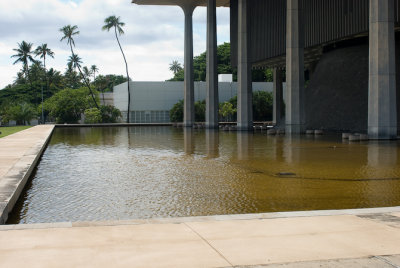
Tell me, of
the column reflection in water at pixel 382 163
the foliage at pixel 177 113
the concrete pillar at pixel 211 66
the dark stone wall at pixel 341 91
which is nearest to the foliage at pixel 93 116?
the foliage at pixel 177 113

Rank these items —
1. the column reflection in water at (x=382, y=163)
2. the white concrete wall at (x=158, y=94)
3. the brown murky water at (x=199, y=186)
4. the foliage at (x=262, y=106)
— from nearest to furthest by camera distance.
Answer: the brown murky water at (x=199, y=186) < the column reflection in water at (x=382, y=163) < the foliage at (x=262, y=106) < the white concrete wall at (x=158, y=94)

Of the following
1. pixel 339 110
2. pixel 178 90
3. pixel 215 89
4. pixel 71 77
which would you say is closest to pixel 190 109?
pixel 215 89

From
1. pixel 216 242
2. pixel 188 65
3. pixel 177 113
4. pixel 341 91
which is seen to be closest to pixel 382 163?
pixel 216 242

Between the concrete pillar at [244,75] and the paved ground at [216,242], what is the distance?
3494 cm

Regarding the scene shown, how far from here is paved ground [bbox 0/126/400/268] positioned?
4395 millimetres

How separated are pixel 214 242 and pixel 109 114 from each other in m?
68.4

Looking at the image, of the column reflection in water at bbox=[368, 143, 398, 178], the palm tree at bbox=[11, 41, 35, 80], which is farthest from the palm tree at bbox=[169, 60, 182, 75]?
the column reflection in water at bbox=[368, 143, 398, 178]

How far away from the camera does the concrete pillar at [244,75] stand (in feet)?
135

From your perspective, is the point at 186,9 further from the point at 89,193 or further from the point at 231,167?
the point at 89,193

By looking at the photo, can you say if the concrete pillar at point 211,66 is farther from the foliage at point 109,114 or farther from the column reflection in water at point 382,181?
the column reflection in water at point 382,181

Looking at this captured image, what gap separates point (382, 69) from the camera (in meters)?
24.8

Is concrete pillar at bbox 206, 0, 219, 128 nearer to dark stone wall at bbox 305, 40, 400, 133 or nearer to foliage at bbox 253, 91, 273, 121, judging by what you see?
dark stone wall at bbox 305, 40, 400, 133

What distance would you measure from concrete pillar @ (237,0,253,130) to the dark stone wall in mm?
5204

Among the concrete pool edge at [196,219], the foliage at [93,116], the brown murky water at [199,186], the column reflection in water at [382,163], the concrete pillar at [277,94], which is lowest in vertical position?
the column reflection in water at [382,163]
